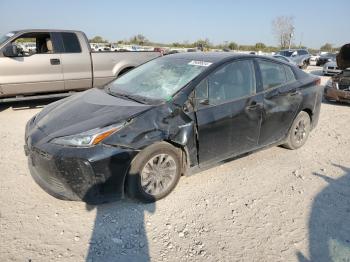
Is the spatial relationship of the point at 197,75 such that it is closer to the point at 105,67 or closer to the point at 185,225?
the point at 185,225

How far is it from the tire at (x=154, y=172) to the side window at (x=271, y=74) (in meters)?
1.72

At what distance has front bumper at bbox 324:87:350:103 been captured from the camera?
8.98 m

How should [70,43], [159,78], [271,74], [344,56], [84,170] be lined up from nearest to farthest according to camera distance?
[84,170], [159,78], [271,74], [70,43], [344,56]

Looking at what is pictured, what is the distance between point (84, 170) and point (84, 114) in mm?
716

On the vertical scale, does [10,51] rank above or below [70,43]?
below

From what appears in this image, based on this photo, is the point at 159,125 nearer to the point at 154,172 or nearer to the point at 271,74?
the point at 154,172

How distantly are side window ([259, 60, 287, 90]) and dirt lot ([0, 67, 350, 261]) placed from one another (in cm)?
119

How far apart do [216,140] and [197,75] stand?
809mm

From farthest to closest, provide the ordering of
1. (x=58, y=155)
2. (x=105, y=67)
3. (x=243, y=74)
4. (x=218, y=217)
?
1. (x=105, y=67)
2. (x=243, y=74)
3. (x=218, y=217)
4. (x=58, y=155)

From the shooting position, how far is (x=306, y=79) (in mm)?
5004

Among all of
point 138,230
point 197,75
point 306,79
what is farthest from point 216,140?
point 306,79

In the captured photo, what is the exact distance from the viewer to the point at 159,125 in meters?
3.26

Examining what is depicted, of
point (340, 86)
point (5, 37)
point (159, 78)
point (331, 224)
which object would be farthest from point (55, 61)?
point (340, 86)

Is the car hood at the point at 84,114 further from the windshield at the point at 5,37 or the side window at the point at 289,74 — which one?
the windshield at the point at 5,37
